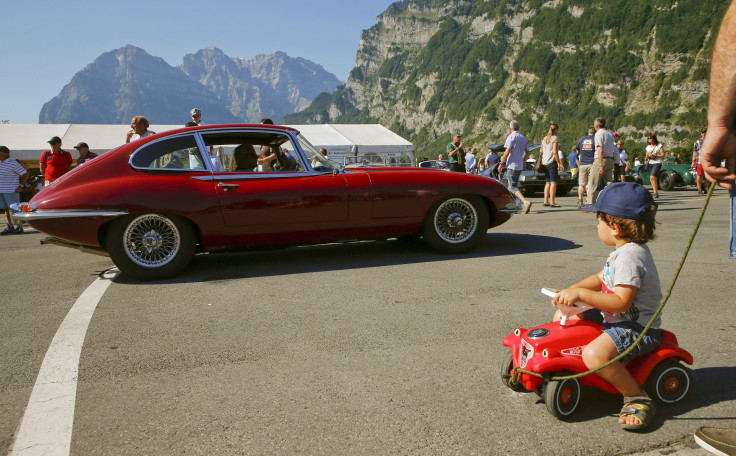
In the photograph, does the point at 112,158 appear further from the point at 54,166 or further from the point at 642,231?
the point at 54,166

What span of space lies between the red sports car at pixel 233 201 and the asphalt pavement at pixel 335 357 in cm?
36

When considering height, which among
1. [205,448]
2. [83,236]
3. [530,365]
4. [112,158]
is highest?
[112,158]

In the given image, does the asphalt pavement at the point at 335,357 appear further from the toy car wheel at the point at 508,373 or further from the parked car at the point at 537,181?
the parked car at the point at 537,181

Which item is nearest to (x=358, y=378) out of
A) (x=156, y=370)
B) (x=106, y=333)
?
(x=156, y=370)

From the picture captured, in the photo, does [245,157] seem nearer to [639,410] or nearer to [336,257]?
[336,257]

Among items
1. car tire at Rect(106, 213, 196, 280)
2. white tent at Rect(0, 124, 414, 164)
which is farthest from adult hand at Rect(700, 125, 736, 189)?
white tent at Rect(0, 124, 414, 164)

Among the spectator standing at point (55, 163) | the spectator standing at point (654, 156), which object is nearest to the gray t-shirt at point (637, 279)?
the spectator standing at point (55, 163)

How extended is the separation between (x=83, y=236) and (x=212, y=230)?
116 centimetres

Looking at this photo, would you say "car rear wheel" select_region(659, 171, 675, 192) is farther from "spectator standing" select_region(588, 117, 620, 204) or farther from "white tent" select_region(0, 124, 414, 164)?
"white tent" select_region(0, 124, 414, 164)

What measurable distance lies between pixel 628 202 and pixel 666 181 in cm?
1939

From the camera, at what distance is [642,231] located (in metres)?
2.48

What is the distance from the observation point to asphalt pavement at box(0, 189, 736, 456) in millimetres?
2236

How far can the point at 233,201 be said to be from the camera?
5441mm

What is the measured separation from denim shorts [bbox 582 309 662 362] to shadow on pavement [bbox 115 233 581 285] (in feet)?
11.2
